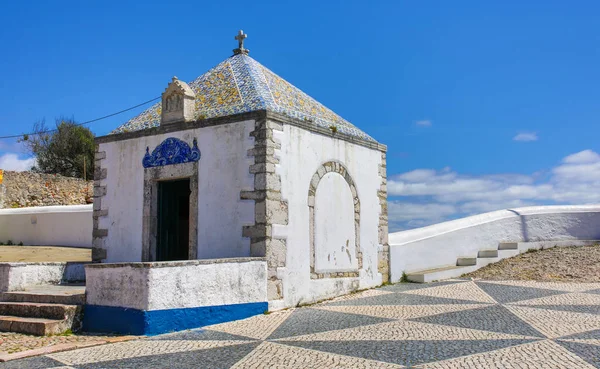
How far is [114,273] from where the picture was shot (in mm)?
7617

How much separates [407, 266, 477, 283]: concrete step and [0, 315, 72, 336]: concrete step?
7.01 meters

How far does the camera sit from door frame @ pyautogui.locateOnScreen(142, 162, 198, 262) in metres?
9.80

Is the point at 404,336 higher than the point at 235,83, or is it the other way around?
the point at 235,83

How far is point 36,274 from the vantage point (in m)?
9.63

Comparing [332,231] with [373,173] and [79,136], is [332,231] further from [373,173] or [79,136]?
[79,136]

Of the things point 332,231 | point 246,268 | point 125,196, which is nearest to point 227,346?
point 246,268

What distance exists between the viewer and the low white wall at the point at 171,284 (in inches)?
285

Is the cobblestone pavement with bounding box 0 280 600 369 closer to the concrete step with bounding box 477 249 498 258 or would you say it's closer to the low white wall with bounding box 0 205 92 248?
the concrete step with bounding box 477 249 498 258

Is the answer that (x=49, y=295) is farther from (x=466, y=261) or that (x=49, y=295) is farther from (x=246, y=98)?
(x=466, y=261)

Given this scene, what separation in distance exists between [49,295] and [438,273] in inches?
301

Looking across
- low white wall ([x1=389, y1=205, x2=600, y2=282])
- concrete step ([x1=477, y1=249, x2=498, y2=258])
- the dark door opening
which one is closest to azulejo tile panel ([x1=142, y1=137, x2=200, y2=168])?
the dark door opening

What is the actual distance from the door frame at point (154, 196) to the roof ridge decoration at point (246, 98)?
93 cm

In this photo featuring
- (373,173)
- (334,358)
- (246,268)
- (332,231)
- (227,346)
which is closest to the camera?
(334,358)

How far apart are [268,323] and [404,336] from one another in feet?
6.54
